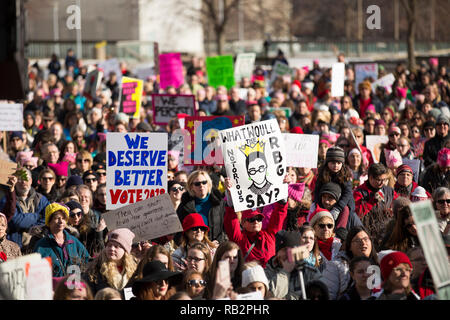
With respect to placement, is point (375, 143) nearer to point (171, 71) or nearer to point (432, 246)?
point (432, 246)

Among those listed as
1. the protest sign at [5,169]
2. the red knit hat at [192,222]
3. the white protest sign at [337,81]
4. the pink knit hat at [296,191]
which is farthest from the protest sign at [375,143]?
the protest sign at [5,169]

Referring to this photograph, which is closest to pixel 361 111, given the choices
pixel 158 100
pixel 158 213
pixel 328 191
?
pixel 158 100

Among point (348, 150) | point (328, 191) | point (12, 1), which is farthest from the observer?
point (348, 150)

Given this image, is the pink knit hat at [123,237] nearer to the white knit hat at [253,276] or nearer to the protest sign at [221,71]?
the white knit hat at [253,276]

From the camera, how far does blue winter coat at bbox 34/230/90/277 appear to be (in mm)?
8172

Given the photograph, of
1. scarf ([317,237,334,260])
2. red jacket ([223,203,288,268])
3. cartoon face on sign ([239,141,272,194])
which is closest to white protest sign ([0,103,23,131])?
cartoon face on sign ([239,141,272,194])

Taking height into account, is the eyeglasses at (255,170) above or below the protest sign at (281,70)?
below

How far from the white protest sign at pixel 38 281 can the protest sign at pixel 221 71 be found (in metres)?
15.4

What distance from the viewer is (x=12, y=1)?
Result: 21.3 feet

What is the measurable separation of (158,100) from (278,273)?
7944 mm

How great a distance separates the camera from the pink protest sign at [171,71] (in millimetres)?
22016

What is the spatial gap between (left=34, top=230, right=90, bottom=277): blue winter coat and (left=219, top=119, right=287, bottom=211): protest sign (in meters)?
1.63

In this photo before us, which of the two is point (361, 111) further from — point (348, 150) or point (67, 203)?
point (67, 203)

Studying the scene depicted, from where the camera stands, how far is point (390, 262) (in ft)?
21.6
